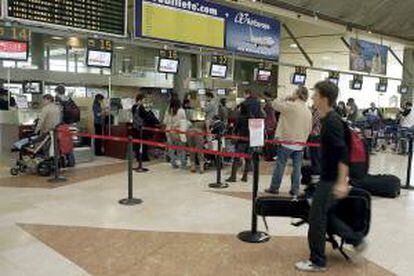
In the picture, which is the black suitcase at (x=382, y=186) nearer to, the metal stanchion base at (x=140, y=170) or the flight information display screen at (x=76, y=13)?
the metal stanchion base at (x=140, y=170)

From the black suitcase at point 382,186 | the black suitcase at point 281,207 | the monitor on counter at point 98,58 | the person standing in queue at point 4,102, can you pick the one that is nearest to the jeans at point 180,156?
the monitor on counter at point 98,58

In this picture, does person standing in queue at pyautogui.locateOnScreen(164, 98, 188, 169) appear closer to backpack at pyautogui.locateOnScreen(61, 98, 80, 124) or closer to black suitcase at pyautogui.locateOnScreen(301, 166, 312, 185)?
backpack at pyautogui.locateOnScreen(61, 98, 80, 124)

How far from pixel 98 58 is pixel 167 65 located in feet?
5.61

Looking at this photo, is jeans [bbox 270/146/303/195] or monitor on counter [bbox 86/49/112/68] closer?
jeans [bbox 270/146/303/195]

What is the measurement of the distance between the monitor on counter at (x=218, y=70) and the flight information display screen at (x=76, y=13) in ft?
11.6

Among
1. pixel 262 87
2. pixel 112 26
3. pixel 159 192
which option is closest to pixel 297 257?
pixel 159 192

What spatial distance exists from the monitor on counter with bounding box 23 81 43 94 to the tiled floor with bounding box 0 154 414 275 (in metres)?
7.75

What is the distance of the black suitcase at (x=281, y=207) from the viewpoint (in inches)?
167

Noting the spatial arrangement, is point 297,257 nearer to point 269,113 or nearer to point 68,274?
point 68,274

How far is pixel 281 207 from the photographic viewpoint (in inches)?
168

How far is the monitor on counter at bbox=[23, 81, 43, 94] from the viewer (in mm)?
14047

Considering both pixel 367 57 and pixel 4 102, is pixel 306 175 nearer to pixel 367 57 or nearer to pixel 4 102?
pixel 4 102

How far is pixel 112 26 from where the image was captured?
25.4ft

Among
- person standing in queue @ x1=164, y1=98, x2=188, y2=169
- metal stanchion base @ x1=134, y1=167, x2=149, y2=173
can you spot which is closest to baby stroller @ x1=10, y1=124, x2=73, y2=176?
metal stanchion base @ x1=134, y1=167, x2=149, y2=173
